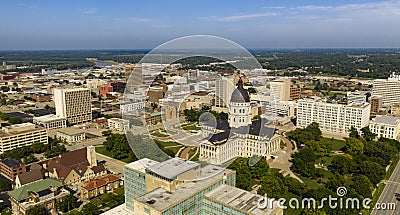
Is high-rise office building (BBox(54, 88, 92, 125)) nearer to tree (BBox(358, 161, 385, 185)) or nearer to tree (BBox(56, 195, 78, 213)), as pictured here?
tree (BBox(56, 195, 78, 213))

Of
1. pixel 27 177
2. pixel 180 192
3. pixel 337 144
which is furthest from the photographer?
pixel 337 144

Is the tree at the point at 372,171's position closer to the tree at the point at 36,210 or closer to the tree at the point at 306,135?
the tree at the point at 306,135

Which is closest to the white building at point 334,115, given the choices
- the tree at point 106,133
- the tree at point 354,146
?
the tree at point 354,146

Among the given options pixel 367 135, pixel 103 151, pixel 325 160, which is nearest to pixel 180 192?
pixel 325 160

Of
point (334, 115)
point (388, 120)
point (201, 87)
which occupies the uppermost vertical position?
point (201, 87)

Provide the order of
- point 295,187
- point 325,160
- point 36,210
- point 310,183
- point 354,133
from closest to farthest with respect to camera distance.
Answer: point 36,210 < point 295,187 < point 310,183 < point 325,160 < point 354,133

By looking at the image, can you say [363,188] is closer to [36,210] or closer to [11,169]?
[36,210]
